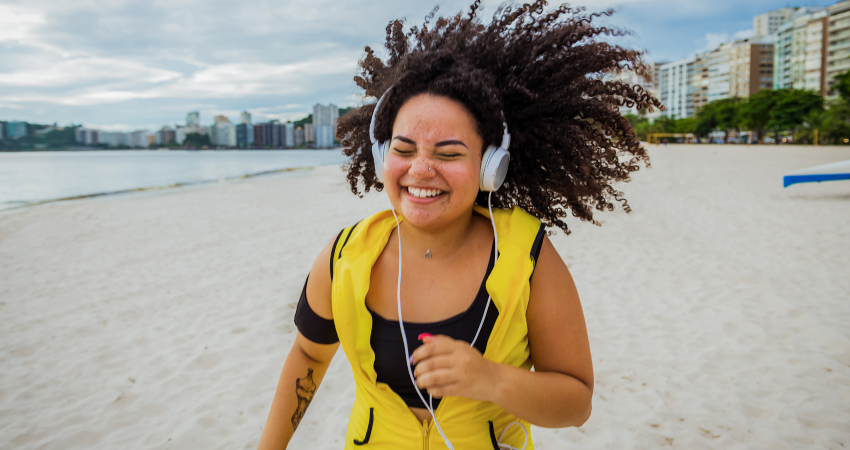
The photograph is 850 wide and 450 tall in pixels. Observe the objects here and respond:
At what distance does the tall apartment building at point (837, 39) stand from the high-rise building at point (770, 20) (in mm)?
81253

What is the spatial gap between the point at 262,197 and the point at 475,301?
16.3m

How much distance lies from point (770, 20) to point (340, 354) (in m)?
198

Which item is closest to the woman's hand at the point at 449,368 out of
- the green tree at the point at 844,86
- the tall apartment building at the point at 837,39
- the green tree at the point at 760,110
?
the green tree at the point at 844,86

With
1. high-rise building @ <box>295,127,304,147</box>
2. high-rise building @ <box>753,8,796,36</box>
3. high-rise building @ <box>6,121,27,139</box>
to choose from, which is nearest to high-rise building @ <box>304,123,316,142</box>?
high-rise building @ <box>295,127,304,147</box>

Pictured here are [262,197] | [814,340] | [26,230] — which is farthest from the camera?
[262,197]

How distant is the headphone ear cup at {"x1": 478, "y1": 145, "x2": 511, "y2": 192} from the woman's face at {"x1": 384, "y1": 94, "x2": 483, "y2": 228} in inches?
0.9

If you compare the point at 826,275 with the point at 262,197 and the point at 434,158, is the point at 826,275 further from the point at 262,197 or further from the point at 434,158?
the point at 262,197

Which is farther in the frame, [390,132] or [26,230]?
[26,230]

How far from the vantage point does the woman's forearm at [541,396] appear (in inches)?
45.1

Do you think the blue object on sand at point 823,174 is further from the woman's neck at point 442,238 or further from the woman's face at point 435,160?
the woman's face at point 435,160

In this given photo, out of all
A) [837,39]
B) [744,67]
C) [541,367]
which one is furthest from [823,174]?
[744,67]

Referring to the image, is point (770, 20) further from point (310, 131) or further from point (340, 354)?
point (340, 354)

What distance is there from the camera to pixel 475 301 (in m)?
1.31

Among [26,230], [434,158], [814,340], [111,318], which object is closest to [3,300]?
[111,318]
